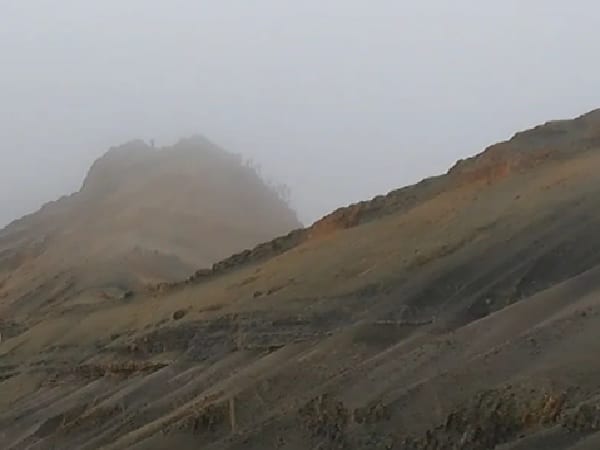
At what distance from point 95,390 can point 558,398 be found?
69.7ft

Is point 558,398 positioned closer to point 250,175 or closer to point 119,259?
point 119,259

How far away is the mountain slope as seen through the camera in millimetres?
20750

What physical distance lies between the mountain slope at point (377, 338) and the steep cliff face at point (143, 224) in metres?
18.3

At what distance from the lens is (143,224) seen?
8356cm

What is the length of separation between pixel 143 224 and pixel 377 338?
57.4 meters

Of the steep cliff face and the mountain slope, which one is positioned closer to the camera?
the mountain slope

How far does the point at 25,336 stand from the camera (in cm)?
4931

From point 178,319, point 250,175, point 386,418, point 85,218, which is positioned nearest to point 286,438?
point 386,418

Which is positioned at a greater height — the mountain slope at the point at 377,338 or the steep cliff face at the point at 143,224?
the steep cliff face at the point at 143,224

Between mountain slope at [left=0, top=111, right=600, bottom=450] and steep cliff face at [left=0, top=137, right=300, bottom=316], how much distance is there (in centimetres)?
1827

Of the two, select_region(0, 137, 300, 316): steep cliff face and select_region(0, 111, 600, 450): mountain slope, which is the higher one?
select_region(0, 137, 300, 316): steep cliff face

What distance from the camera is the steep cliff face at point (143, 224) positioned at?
67.4 meters

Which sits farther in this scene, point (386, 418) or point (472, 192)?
point (472, 192)

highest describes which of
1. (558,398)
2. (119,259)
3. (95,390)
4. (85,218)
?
(85,218)
